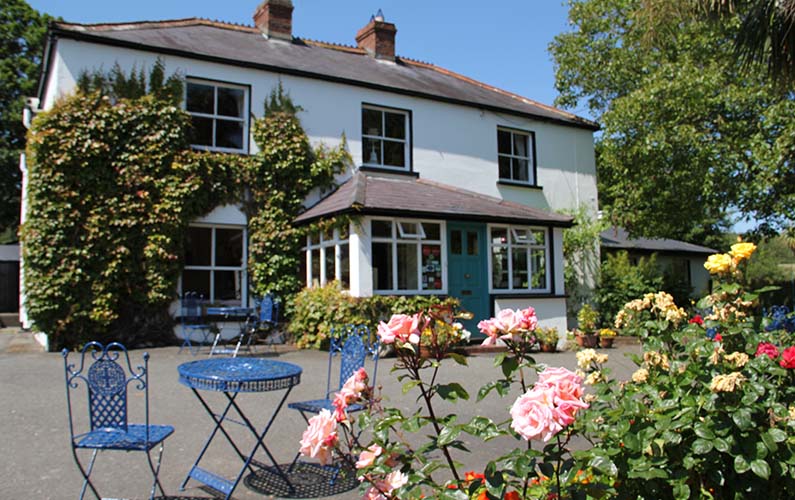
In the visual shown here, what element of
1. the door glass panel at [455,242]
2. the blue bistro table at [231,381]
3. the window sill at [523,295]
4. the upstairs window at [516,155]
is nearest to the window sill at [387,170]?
the door glass panel at [455,242]

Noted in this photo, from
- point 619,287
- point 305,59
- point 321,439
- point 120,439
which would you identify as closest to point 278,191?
point 305,59

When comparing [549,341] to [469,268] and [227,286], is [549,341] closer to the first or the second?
[469,268]

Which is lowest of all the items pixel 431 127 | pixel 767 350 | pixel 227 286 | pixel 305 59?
pixel 767 350

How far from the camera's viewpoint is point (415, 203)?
43.7 feet

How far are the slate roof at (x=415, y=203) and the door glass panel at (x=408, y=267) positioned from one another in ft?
2.91

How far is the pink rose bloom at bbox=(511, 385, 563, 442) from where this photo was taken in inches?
73.5

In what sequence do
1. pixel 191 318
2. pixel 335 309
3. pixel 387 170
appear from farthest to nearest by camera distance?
pixel 387 170 < pixel 191 318 < pixel 335 309

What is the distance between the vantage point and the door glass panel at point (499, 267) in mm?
14770

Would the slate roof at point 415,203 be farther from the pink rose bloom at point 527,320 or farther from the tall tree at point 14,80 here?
the tall tree at point 14,80

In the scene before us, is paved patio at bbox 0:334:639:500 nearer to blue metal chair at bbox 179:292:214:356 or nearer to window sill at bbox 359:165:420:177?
blue metal chair at bbox 179:292:214:356

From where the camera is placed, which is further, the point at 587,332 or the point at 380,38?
the point at 380,38

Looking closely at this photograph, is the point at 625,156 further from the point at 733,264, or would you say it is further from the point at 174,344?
the point at 733,264

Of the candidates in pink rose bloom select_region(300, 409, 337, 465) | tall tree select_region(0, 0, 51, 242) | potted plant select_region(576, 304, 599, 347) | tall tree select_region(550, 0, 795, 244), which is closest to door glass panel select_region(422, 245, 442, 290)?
potted plant select_region(576, 304, 599, 347)

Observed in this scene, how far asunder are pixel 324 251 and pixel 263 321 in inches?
81.9
